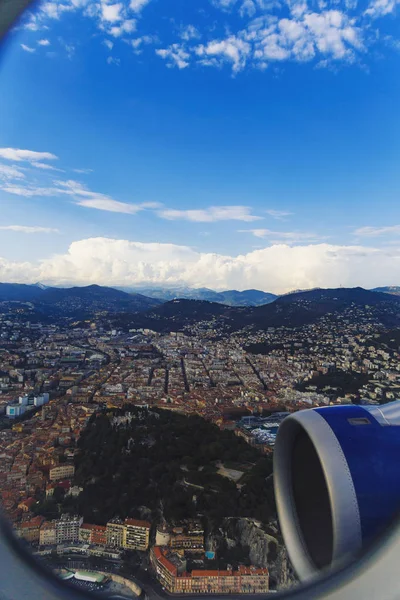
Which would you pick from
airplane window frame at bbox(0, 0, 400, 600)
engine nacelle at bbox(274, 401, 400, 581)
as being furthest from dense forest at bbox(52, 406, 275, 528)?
airplane window frame at bbox(0, 0, 400, 600)

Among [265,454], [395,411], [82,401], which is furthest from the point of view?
[82,401]

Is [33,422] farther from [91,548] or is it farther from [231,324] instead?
[231,324]

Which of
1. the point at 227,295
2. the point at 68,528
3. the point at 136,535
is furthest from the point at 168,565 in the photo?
the point at 227,295

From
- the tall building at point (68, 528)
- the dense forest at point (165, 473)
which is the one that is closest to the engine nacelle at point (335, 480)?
the tall building at point (68, 528)

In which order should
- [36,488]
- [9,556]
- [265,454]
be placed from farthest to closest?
[265,454], [36,488], [9,556]

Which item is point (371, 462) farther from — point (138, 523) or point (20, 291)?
point (20, 291)

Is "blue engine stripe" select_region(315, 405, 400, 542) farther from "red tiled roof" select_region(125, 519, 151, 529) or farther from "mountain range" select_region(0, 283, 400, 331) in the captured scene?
"mountain range" select_region(0, 283, 400, 331)

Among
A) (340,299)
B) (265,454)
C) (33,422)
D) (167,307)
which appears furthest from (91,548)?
(340,299)
